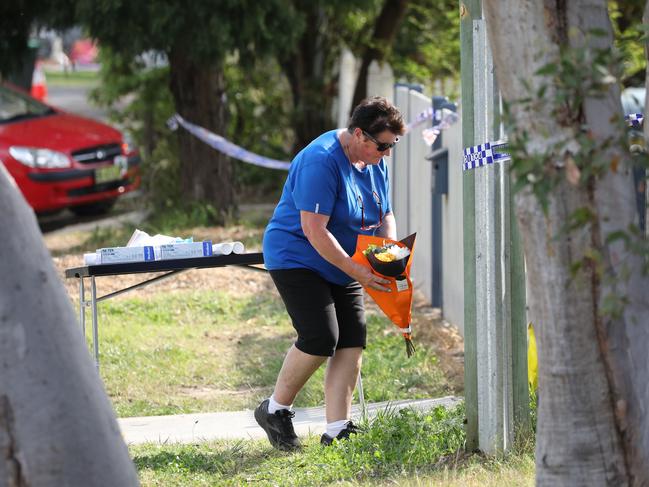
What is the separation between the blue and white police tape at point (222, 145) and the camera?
12.2m

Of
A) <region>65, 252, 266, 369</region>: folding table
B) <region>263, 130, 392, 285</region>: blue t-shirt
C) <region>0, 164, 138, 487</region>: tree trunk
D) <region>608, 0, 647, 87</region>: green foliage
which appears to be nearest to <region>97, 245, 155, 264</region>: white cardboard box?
<region>65, 252, 266, 369</region>: folding table

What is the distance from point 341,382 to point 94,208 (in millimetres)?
9519

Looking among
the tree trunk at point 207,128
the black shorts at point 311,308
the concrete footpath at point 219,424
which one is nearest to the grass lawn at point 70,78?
the tree trunk at point 207,128

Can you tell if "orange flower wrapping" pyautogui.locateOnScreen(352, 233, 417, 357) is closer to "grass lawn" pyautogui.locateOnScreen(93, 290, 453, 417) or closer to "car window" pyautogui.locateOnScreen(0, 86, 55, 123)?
"grass lawn" pyautogui.locateOnScreen(93, 290, 453, 417)

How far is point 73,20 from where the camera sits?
463 inches

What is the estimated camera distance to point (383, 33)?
15289 mm

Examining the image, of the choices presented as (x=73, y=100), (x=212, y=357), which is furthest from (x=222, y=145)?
(x=73, y=100)

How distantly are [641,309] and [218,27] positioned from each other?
8.39 metres

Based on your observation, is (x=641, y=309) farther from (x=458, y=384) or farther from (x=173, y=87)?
(x=173, y=87)

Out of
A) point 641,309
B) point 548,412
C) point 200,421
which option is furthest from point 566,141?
point 200,421

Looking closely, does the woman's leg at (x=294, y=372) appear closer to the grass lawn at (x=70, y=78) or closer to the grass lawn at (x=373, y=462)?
the grass lawn at (x=373, y=462)

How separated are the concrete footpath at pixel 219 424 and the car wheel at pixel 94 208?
8.21 metres

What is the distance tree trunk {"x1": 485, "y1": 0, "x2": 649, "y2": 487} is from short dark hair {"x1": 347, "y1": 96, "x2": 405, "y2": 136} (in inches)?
71.9

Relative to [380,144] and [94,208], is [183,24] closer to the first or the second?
[94,208]
